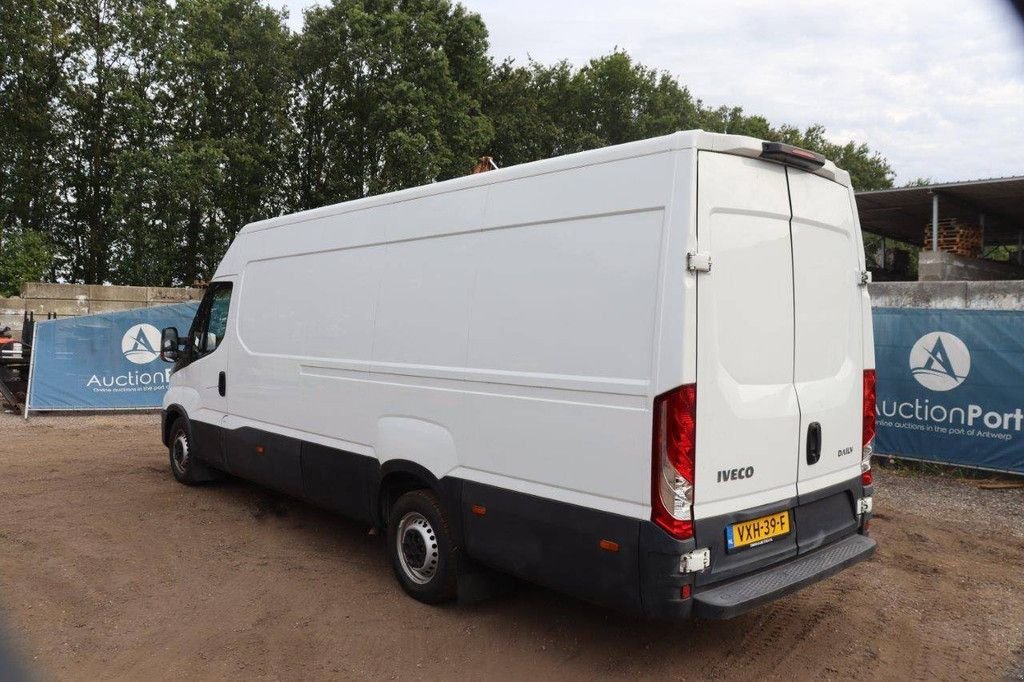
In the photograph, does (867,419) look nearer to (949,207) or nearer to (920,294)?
(920,294)

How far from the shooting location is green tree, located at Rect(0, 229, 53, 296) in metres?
19.2

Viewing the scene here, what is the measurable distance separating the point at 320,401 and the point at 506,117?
2709cm

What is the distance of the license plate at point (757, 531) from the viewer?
12.2 feet

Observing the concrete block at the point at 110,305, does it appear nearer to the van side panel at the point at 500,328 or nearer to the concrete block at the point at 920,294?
the van side panel at the point at 500,328

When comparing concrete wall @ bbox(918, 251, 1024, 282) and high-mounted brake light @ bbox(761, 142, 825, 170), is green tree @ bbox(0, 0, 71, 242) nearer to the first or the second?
concrete wall @ bbox(918, 251, 1024, 282)

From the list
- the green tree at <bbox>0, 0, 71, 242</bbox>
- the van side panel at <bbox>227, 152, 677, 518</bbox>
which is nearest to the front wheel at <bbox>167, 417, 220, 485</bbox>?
the van side panel at <bbox>227, 152, 677, 518</bbox>

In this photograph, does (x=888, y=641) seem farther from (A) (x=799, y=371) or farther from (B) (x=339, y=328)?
(B) (x=339, y=328)

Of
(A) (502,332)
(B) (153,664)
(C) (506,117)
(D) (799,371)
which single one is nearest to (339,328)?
(A) (502,332)

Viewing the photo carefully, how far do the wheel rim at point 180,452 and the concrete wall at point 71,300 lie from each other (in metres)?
10.2

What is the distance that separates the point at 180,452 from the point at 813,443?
6.44 metres

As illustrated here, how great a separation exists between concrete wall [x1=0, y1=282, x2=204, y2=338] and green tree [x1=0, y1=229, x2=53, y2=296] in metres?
2.75

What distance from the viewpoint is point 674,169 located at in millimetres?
3582

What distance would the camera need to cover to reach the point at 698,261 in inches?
138

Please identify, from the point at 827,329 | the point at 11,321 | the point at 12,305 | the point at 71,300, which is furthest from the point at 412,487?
the point at 12,305
